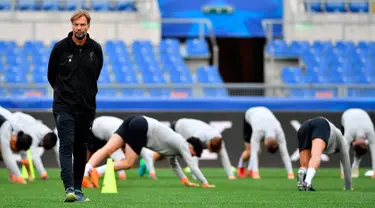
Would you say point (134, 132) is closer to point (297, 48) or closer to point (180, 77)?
point (180, 77)

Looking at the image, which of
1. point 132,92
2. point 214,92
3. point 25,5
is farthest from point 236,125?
point 25,5

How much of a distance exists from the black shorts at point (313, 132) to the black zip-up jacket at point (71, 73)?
4239 mm

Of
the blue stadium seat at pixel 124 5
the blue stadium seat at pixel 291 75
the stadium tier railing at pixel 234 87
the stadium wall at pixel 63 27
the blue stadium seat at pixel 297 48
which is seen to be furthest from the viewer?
the blue stadium seat at pixel 124 5

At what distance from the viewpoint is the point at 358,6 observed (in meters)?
33.1

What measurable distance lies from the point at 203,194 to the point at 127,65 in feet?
50.5

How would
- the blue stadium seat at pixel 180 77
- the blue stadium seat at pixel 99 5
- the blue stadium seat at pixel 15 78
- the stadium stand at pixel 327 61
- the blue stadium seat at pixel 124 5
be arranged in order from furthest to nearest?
the blue stadium seat at pixel 124 5
the blue stadium seat at pixel 99 5
the stadium stand at pixel 327 61
the blue stadium seat at pixel 180 77
the blue stadium seat at pixel 15 78

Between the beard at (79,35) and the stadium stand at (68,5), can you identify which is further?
the stadium stand at (68,5)

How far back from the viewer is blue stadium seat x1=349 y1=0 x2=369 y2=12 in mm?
33062

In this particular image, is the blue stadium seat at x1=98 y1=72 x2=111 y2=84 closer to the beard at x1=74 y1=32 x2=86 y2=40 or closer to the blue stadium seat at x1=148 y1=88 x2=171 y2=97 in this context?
the blue stadium seat at x1=148 y1=88 x2=171 y2=97

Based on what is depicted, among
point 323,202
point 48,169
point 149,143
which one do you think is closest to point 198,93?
point 48,169

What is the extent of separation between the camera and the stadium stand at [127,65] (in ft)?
87.2

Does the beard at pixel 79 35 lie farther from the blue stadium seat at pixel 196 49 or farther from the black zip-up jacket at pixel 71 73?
the blue stadium seat at pixel 196 49

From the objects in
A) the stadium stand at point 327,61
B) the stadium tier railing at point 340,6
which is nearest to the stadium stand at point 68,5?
the stadium stand at point 327,61

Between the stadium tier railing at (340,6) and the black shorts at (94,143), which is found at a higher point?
the stadium tier railing at (340,6)
